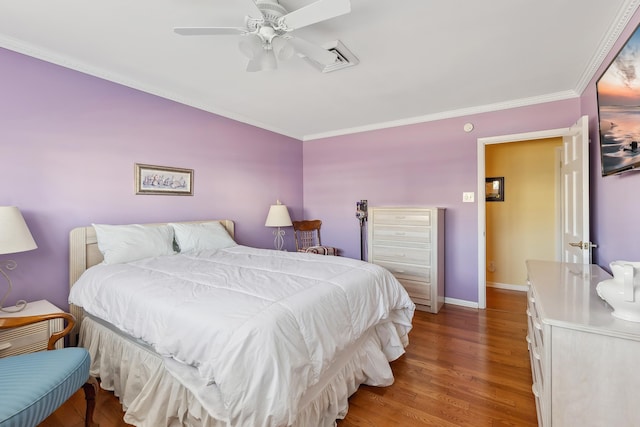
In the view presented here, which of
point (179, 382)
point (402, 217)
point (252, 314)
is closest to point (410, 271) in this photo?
point (402, 217)

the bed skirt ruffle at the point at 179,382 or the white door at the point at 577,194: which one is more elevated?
the white door at the point at 577,194

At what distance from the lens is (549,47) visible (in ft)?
6.79

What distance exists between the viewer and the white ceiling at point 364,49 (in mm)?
1690

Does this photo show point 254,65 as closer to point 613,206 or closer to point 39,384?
point 39,384

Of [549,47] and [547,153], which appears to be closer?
[549,47]

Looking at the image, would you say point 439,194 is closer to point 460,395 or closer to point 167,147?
point 460,395

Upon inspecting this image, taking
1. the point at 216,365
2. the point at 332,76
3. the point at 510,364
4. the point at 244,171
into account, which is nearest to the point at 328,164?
the point at 244,171

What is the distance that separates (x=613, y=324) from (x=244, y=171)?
355 centimetres

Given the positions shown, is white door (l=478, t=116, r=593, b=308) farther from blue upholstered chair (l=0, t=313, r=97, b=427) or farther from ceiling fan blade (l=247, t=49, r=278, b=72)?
blue upholstered chair (l=0, t=313, r=97, b=427)

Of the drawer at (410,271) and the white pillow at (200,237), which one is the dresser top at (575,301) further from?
the white pillow at (200,237)

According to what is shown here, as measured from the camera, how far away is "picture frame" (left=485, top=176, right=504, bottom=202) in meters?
4.11

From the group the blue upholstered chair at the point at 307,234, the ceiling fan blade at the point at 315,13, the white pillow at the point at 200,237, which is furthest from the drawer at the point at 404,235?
the ceiling fan blade at the point at 315,13

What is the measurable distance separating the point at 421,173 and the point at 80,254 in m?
3.68

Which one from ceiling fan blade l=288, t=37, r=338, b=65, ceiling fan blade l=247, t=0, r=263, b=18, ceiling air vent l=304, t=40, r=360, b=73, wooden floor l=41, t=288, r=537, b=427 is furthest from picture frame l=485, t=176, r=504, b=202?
ceiling fan blade l=247, t=0, r=263, b=18
